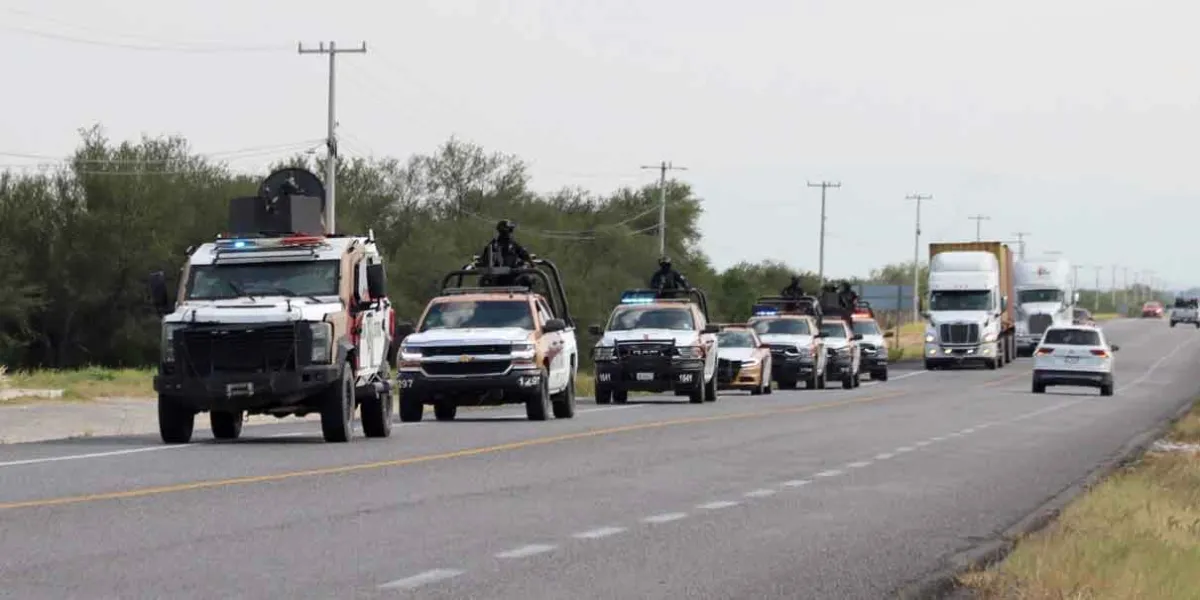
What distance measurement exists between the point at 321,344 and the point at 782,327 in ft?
110

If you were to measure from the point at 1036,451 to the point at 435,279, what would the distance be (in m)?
65.7

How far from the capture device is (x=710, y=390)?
4400cm

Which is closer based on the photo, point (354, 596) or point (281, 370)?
point (354, 596)

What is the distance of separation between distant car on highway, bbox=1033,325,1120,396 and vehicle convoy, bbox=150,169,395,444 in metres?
30.6

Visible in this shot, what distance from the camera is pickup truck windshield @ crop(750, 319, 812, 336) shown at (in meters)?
56.8

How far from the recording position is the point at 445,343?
32031 millimetres

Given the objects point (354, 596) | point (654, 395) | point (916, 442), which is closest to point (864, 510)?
point (354, 596)

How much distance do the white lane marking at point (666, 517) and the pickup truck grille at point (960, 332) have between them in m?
61.7

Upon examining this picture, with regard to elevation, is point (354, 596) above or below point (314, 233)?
below

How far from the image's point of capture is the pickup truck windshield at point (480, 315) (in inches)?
1288

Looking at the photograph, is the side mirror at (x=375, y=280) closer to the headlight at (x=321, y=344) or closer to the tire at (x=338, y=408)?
the tire at (x=338, y=408)

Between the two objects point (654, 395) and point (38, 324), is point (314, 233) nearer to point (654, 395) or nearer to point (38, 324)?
point (654, 395)

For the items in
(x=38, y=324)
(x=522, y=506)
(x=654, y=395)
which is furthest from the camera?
(x=38, y=324)

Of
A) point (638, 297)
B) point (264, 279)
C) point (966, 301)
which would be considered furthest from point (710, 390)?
point (966, 301)
